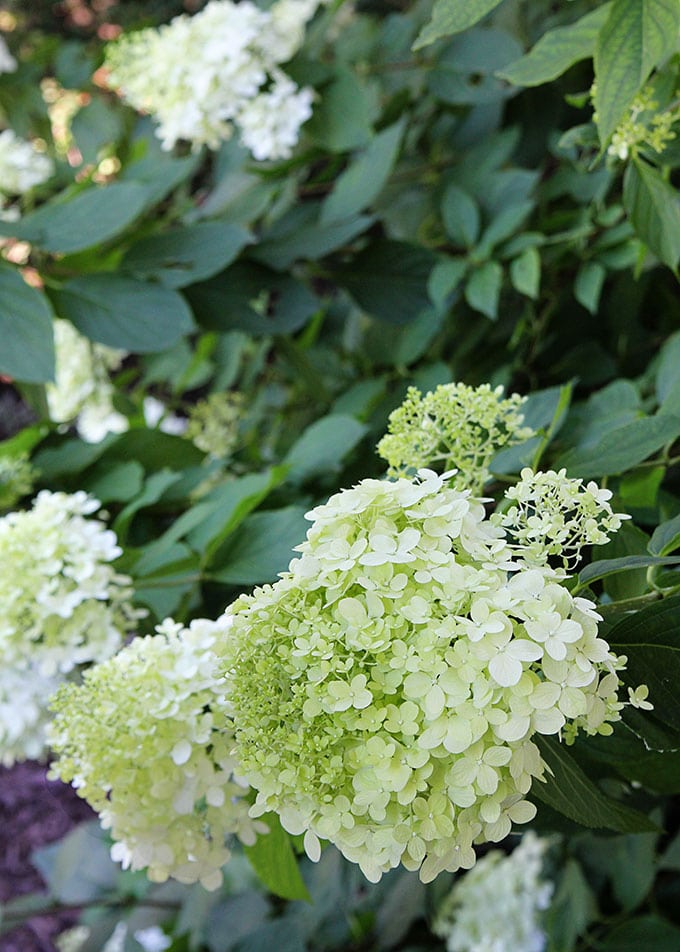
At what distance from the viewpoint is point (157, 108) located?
3.57 feet

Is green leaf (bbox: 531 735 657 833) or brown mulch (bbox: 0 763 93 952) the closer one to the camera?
green leaf (bbox: 531 735 657 833)

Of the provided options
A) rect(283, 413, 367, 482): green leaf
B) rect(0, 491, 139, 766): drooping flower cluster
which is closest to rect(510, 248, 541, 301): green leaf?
rect(283, 413, 367, 482): green leaf

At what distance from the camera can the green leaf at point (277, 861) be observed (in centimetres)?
56

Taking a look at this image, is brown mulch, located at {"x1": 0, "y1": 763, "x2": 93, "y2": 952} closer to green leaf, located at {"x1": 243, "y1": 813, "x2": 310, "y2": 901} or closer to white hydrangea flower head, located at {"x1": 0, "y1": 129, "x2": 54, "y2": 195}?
white hydrangea flower head, located at {"x1": 0, "y1": 129, "x2": 54, "y2": 195}

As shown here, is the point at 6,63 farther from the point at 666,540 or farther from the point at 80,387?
the point at 666,540

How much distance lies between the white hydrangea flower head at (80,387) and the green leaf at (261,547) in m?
0.57

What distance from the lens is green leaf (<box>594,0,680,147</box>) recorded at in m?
0.52

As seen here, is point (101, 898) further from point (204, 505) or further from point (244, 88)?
point (244, 88)

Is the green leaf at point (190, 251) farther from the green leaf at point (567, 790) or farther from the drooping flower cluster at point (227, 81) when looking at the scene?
the green leaf at point (567, 790)

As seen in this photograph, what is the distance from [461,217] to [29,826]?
4.93ft

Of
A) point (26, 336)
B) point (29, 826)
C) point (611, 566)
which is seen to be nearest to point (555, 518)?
point (611, 566)

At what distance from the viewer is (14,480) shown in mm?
875

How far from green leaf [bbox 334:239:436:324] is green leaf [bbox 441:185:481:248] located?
0.04m

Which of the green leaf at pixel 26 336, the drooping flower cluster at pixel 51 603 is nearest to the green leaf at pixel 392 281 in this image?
the green leaf at pixel 26 336
